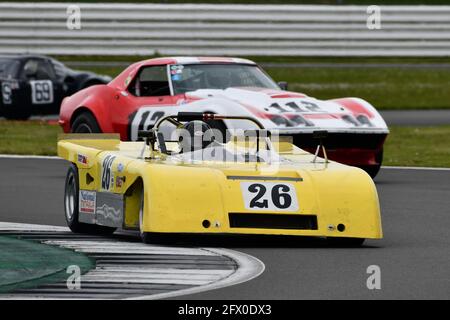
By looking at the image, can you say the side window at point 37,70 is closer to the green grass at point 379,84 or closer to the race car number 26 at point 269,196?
the green grass at point 379,84

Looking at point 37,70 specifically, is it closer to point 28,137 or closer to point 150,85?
point 28,137

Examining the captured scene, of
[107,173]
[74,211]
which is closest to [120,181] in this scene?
[107,173]

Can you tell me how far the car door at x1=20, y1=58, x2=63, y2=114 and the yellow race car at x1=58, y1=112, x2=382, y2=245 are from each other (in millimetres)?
14571

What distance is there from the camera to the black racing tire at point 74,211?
11523 mm

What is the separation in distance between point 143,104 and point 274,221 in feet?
24.0

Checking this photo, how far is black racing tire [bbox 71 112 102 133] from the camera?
17.7 metres

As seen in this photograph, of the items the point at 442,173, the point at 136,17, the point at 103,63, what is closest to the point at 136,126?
the point at 442,173

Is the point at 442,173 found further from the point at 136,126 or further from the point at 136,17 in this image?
the point at 136,17

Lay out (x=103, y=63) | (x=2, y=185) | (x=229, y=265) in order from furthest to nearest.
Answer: (x=103, y=63) < (x=2, y=185) < (x=229, y=265)

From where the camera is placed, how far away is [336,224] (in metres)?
10.3

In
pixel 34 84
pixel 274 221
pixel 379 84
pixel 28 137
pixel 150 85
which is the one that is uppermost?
pixel 274 221

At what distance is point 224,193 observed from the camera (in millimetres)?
10172

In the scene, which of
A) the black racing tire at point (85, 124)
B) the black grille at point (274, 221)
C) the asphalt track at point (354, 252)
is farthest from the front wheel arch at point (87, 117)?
the black grille at point (274, 221)
